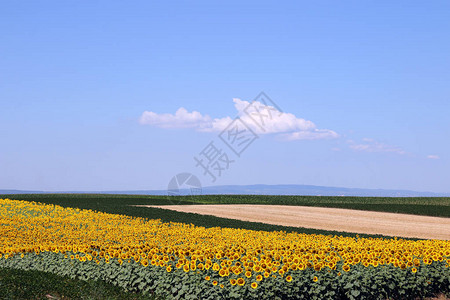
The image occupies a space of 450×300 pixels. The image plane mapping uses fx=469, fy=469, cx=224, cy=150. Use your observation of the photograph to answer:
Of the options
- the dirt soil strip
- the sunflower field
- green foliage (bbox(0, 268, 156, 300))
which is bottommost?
the dirt soil strip

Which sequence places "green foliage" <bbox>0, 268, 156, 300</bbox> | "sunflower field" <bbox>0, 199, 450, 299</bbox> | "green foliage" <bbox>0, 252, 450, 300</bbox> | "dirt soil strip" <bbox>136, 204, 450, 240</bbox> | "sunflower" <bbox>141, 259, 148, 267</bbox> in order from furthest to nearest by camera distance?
"dirt soil strip" <bbox>136, 204, 450, 240</bbox>
"sunflower" <bbox>141, 259, 148, 267</bbox>
"green foliage" <bbox>0, 268, 156, 300</bbox>
"sunflower field" <bbox>0, 199, 450, 299</bbox>
"green foliage" <bbox>0, 252, 450, 300</bbox>

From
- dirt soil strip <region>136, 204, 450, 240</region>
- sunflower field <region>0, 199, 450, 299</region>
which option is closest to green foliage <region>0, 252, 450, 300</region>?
sunflower field <region>0, 199, 450, 299</region>

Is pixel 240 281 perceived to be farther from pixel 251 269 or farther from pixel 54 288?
pixel 54 288

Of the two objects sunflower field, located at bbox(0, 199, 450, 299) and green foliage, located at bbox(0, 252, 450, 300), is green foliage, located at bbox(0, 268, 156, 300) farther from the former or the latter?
sunflower field, located at bbox(0, 199, 450, 299)

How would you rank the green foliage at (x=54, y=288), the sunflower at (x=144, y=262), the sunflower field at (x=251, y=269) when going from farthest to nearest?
the sunflower at (x=144, y=262) < the green foliage at (x=54, y=288) < the sunflower field at (x=251, y=269)

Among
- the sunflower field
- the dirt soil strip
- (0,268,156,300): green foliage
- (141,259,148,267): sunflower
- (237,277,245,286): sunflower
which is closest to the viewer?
(237,277,245,286): sunflower

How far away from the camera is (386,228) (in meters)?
33.0

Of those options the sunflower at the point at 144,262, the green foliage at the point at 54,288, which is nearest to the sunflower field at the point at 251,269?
the sunflower at the point at 144,262

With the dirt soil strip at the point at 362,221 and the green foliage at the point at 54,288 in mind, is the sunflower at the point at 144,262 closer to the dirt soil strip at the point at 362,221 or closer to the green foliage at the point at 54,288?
the green foliage at the point at 54,288

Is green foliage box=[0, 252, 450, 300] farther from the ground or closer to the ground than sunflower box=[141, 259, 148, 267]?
closer to the ground

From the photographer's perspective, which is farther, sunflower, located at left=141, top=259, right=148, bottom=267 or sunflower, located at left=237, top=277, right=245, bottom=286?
sunflower, located at left=141, top=259, right=148, bottom=267

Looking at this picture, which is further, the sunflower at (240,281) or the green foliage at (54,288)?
the green foliage at (54,288)

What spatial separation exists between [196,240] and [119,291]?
7.06m

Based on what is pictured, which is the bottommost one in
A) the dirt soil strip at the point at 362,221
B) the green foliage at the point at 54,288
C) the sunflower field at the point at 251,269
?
the dirt soil strip at the point at 362,221
